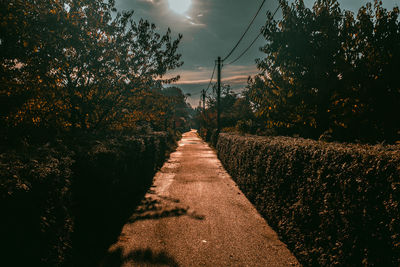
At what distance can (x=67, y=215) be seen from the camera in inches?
122

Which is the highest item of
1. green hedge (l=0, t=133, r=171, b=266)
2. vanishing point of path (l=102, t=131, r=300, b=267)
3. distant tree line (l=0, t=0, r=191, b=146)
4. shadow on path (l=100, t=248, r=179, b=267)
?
distant tree line (l=0, t=0, r=191, b=146)

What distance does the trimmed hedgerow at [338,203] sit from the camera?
2.38 metres

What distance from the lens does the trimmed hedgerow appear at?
2375mm

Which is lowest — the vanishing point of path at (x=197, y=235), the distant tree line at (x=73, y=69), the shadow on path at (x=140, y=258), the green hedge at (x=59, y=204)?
the vanishing point of path at (x=197, y=235)

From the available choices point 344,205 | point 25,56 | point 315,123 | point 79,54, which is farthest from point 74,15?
point 315,123

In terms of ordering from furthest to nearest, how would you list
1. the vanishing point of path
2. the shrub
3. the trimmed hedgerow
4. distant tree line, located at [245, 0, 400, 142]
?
distant tree line, located at [245, 0, 400, 142]
the vanishing point of path
the trimmed hedgerow
the shrub

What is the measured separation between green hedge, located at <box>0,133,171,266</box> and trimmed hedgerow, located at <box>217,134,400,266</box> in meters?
3.64

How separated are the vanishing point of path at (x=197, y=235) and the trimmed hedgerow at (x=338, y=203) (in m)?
0.56

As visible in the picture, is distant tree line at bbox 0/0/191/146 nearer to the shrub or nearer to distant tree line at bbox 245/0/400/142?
the shrub

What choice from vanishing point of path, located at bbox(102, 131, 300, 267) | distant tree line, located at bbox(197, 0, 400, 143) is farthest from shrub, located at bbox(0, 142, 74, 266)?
distant tree line, located at bbox(197, 0, 400, 143)

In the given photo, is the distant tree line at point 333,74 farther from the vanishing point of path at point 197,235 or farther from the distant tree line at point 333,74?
the vanishing point of path at point 197,235

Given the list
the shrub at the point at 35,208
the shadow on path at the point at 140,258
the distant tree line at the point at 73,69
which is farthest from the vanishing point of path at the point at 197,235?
the distant tree line at the point at 73,69

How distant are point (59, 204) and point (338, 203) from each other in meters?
3.76

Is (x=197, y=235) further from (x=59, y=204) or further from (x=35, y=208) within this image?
(x=35, y=208)
